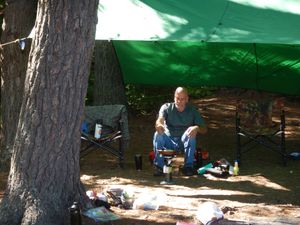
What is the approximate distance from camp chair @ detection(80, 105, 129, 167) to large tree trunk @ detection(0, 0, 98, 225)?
6.44ft

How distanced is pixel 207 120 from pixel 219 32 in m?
3.01

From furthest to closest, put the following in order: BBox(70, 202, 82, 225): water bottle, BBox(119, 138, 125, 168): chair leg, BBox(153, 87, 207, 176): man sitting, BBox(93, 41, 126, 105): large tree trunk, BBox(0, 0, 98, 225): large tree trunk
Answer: BBox(93, 41, 126, 105): large tree trunk
BBox(119, 138, 125, 168): chair leg
BBox(153, 87, 207, 176): man sitting
BBox(0, 0, 98, 225): large tree trunk
BBox(70, 202, 82, 225): water bottle

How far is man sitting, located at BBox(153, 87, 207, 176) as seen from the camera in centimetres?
495

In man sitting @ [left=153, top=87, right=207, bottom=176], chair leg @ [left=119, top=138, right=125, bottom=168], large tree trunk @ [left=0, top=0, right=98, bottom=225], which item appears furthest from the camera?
chair leg @ [left=119, top=138, right=125, bottom=168]

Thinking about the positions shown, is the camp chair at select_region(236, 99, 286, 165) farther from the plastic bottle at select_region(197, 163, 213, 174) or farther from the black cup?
the black cup

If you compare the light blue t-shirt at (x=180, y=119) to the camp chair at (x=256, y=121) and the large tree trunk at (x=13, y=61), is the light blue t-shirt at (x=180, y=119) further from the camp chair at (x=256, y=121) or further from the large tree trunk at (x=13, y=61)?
the large tree trunk at (x=13, y=61)

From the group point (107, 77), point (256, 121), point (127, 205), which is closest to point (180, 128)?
point (256, 121)

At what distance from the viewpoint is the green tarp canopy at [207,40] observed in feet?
15.8

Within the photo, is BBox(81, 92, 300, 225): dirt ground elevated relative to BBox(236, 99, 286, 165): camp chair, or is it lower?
lower

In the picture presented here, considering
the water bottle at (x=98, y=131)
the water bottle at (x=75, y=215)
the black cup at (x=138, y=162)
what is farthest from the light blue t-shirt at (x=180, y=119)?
the water bottle at (x=75, y=215)

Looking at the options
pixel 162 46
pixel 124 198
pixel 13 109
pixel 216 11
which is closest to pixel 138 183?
pixel 124 198

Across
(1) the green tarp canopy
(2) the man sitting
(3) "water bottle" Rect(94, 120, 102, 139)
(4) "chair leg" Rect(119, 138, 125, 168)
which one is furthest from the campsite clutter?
(1) the green tarp canopy

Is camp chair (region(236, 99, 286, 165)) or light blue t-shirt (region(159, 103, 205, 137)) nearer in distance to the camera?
light blue t-shirt (region(159, 103, 205, 137))

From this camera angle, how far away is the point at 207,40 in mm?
4680
